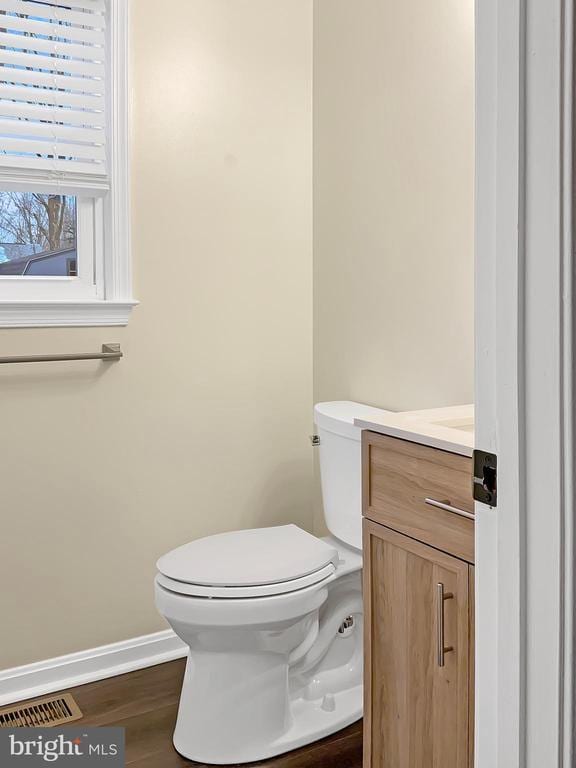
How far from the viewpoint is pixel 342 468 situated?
77.5 inches

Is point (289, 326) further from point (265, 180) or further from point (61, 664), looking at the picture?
point (61, 664)

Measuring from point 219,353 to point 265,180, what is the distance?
0.58 metres

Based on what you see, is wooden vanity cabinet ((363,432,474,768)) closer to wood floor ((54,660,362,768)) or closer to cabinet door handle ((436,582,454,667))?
cabinet door handle ((436,582,454,667))

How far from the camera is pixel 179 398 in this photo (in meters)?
2.29

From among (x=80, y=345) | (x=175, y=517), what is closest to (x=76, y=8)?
(x=80, y=345)

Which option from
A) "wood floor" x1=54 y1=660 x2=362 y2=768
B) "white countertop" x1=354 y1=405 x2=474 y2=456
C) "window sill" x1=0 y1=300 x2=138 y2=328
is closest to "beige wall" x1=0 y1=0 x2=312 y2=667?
"window sill" x1=0 y1=300 x2=138 y2=328

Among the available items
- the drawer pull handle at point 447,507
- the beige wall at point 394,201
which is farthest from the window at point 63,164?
the drawer pull handle at point 447,507

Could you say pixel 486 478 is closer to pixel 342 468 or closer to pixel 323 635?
pixel 342 468

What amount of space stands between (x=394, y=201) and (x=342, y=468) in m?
0.76

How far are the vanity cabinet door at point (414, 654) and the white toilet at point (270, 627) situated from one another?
1.10 ft

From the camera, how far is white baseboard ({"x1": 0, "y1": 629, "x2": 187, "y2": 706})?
2059 millimetres

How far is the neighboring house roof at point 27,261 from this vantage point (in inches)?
81.6

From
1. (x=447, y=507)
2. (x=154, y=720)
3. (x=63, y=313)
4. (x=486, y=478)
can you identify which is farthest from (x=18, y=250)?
(x=486, y=478)

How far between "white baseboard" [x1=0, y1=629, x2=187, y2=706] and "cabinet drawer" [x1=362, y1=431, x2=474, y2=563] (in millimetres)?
1115
